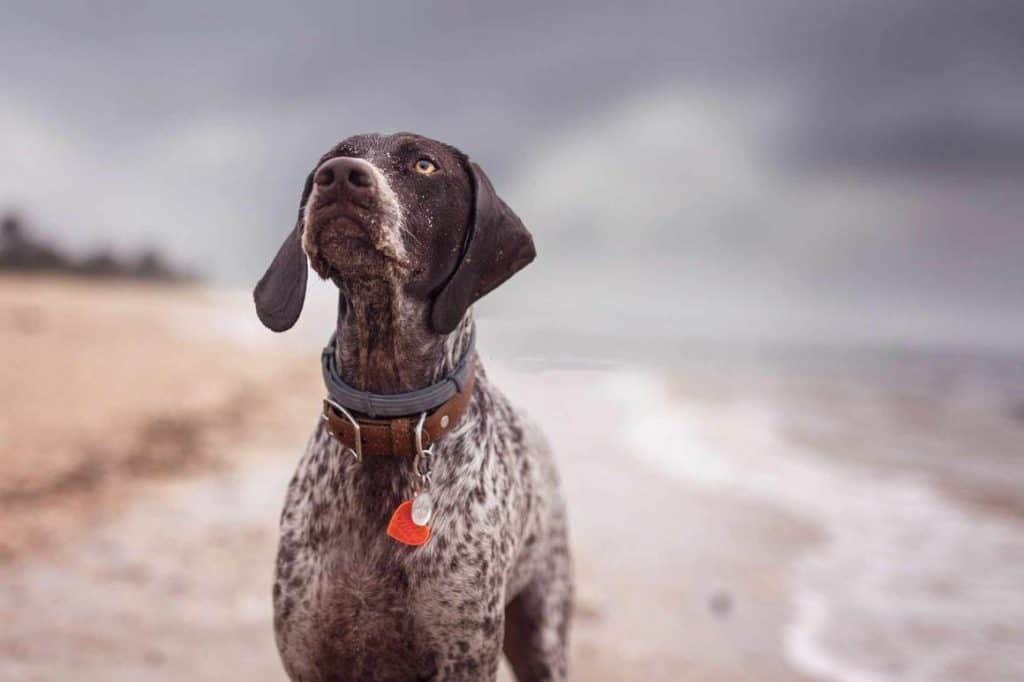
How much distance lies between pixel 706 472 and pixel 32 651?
285 inches

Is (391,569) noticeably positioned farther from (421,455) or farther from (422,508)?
(421,455)

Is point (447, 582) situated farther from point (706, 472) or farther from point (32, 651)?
point (706, 472)

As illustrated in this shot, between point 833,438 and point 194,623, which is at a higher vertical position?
point 194,623

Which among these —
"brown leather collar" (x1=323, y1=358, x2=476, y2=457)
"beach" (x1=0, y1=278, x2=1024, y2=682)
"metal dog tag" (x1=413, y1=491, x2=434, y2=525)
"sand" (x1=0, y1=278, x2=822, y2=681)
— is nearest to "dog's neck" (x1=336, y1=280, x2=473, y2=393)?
"brown leather collar" (x1=323, y1=358, x2=476, y2=457)

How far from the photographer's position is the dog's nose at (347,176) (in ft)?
7.81

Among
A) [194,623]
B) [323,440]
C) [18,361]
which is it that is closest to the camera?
[323,440]

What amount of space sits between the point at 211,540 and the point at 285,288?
4.10 metres

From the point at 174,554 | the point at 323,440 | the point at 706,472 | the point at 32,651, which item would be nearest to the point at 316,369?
the point at 706,472

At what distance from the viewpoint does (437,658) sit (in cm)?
265

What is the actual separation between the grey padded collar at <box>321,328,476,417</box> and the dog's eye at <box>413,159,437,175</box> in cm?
64

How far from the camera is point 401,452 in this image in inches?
104

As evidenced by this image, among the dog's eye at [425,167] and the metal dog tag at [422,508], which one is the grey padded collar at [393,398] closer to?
the metal dog tag at [422,508]

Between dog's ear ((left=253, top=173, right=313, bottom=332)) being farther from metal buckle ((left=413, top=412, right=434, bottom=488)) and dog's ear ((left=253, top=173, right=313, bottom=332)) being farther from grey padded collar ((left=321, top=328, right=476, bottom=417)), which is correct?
metal buckle ((left=413, top=412, right=434, bottom=488))

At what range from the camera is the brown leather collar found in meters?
2.61
